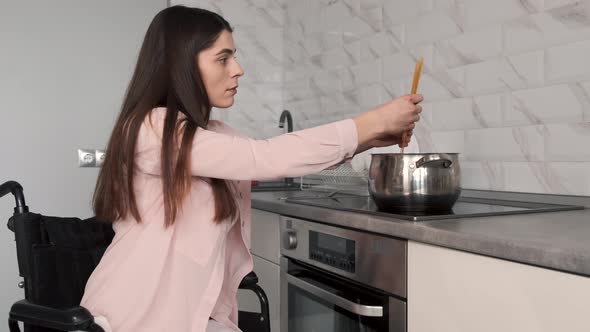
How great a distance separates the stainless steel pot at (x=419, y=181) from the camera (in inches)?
49.7

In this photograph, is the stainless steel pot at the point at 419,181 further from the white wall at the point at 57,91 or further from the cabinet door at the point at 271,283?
the white wall at the point at 57,91

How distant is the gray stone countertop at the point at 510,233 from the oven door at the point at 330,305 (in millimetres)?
159

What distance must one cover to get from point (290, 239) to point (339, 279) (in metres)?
0.25

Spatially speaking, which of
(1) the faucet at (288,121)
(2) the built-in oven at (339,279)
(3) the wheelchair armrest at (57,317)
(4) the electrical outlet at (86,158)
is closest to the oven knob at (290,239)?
(2) the built-in oven at (339,279)

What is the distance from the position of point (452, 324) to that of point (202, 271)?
0.53 m

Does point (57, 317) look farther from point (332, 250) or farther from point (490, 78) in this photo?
point (490, 78)

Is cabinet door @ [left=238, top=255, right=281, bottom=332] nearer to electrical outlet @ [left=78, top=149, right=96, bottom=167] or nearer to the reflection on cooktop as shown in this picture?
the reflection on cooktop

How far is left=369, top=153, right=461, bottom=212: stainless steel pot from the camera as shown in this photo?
1263 mm

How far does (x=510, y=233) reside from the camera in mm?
1010

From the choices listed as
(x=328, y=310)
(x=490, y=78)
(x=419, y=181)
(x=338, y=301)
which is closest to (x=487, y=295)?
(x=419, y=181)

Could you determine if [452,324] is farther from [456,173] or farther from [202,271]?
[202,271]

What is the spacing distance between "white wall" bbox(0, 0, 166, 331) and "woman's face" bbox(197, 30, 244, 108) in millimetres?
1529

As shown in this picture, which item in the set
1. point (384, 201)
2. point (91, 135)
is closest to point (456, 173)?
point (384, 201)

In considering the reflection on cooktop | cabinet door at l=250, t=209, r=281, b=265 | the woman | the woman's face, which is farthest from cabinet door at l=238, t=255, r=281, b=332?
the woman's face
